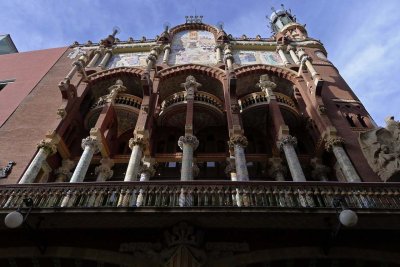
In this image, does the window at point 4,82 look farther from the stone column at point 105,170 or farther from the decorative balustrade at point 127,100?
the stone column at point 105,170

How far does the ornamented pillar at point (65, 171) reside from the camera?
1442 cm

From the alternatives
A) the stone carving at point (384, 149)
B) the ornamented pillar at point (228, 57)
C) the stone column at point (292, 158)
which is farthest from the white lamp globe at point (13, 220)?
the ornamented pillar at point (228, 57)

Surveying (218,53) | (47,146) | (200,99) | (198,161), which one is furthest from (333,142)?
(47,146)

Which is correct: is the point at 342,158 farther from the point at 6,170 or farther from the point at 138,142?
the point at 6,170

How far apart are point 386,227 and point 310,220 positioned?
1812mm

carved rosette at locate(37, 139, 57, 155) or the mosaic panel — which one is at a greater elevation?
the mosaic panel

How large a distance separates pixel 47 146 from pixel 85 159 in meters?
1.73

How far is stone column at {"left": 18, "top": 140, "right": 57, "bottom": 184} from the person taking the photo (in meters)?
12.4

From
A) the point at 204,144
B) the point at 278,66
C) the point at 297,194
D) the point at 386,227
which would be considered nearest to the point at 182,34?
the point at 278,66

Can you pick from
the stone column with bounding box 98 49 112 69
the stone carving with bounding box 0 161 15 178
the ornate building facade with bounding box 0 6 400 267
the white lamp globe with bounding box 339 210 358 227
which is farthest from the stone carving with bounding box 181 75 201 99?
the white lamp globe with bounding box 339 210 358 227

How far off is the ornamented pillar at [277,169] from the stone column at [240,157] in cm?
233

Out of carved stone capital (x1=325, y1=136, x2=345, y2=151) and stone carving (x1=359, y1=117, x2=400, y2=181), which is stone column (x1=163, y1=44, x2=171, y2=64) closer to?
carved stone capital (x1=325, y1=136, x2=345, y2=151)

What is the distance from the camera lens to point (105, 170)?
1480 centimetres

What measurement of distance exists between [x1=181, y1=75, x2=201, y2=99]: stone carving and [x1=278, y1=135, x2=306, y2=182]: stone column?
4.74 m
